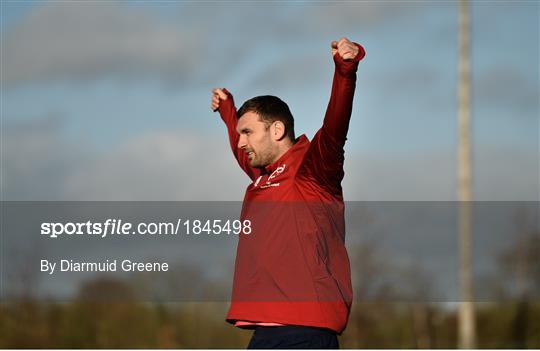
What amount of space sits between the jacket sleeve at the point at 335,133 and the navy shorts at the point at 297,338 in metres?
0.77

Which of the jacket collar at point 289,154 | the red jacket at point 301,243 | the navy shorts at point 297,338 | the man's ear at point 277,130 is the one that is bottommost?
the navy shorts at point 297,338

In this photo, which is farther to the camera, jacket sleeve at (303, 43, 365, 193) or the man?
the man

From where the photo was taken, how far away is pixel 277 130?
16.3 feet

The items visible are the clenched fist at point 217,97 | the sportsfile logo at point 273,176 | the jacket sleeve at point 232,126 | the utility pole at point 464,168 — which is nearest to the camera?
the sportsfile logo at point 273,176

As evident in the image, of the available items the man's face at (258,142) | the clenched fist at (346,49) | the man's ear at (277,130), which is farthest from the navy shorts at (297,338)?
the clenched fist at (346,49)

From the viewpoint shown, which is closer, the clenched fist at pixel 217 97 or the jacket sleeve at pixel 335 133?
the jacket sleeve at pixel 335 133

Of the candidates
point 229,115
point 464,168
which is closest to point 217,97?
point 229,115

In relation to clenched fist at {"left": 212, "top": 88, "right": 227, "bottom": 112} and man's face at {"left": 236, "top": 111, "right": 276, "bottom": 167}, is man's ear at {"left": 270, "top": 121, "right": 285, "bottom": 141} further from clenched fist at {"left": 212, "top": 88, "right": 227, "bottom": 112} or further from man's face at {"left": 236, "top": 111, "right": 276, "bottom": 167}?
clenched fist at {"left": 212, "top": 88, "right": 227, "bottom": 112}

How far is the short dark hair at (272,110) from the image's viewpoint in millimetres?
4973

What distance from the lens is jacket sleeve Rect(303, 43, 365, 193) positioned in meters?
4.57

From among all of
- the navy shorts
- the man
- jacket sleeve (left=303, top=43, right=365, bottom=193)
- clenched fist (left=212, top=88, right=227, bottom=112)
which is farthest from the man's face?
clenched fist (left=212, top=88, right=227, bottom=112)

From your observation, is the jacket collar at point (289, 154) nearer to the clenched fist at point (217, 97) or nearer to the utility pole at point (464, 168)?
the clenched fist at point (217, 97)

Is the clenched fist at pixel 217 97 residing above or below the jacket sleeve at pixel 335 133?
above

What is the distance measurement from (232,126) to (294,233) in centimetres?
132
